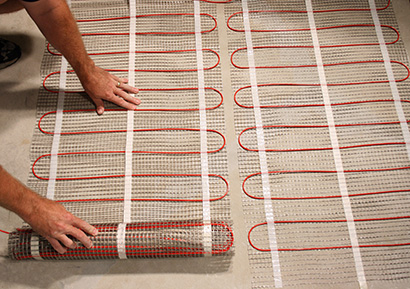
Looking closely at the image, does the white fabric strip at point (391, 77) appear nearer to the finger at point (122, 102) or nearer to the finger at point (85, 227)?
the finger at point (122, 102)

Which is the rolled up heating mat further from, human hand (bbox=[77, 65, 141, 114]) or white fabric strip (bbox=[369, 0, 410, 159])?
white fabric strip (bbox=[369, 0, 410, 159])

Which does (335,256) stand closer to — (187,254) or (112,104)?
(187,254)

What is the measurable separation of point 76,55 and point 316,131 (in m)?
0.98

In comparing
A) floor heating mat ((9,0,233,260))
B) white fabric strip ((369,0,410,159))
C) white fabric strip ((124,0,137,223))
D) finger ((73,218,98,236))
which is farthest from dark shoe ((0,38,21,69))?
white fabric strip ((369,0,410,159))

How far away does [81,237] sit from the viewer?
3.76 ft

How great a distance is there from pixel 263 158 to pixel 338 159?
303 millimetres

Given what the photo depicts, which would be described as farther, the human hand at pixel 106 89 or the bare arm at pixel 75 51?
the human hand at pixel 106 89

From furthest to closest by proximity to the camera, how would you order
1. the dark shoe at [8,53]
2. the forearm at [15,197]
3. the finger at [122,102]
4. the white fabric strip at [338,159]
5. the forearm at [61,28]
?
the dark shoe at [8,53]
the finger at [122,102]
the white fabric strip at [338,159]
the forearm at [61,28]
the forearm at [15,197]

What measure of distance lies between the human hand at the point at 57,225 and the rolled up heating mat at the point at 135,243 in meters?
0.03

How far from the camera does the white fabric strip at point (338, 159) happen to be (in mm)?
1238

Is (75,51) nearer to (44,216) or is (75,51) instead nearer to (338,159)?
(44,216)

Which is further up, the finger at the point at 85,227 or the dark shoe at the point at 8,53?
the dark shoe at the point at 8,53

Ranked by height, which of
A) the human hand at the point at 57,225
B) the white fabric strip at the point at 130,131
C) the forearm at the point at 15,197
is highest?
the white fabric strip at the point at 130,131

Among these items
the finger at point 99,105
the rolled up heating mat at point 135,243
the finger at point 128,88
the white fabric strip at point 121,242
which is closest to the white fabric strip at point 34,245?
the rolled up heating mat at point 135,243
